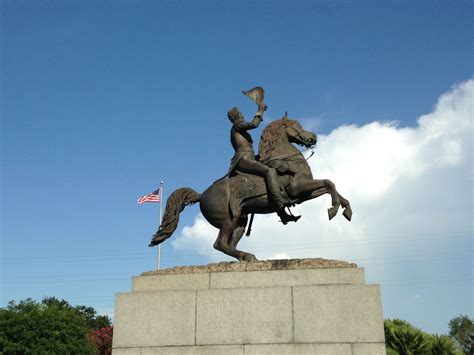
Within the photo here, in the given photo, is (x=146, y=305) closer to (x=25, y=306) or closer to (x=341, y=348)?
(x=341, y=348)

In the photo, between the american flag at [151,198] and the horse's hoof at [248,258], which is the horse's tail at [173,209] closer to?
the horse's hoof at [248,258]

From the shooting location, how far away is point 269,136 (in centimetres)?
1127

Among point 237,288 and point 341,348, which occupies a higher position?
point 237,288

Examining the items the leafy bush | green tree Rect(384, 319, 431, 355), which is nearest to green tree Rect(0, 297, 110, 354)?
the leafy bush

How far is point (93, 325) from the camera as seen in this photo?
208 ft

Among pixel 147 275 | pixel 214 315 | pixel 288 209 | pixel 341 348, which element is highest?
pixel 288 209

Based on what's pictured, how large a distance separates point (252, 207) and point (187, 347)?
334 cm

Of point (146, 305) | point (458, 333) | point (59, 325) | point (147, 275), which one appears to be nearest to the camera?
point (146, 305)

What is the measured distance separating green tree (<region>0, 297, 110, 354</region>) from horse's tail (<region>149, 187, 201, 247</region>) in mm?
30085

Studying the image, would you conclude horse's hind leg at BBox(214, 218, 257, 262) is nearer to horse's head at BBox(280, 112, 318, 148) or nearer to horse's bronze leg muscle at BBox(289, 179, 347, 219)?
horse's bronze leg muscle at BBox(289, 179, 347, 219)

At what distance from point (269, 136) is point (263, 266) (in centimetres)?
324

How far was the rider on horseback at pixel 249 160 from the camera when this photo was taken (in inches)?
407

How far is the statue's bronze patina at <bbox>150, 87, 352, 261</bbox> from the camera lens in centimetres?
1040

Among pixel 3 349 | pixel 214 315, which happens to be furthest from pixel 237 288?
pixel 3 349
